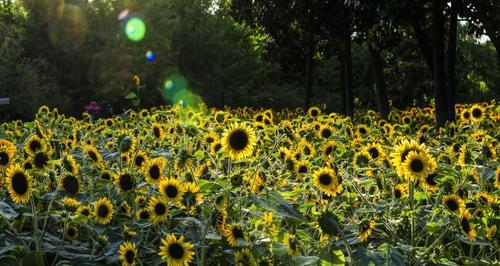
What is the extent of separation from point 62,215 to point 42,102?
36.7m

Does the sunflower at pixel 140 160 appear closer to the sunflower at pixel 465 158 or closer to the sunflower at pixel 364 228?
the sunflower at pixel 364 228

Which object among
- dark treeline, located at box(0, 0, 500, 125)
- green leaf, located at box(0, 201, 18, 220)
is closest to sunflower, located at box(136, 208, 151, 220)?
green leaf, located at box(0, 201, 18, 220)

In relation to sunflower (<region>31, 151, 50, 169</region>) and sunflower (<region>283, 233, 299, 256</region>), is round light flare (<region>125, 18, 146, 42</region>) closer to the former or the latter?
sunflower (<region>31, 151, 50, 169</region>)

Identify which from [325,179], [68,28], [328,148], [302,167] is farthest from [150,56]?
[325,179]

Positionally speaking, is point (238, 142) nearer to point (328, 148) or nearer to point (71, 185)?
point (71, 185)

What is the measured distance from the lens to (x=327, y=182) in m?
2.77

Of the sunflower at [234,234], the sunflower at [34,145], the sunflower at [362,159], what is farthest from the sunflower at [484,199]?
the sunflower at [34,145]

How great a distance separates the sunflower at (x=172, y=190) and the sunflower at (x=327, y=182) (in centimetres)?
60

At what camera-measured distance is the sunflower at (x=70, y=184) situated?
9.71ft

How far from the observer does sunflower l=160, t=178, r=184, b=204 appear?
8.45ft

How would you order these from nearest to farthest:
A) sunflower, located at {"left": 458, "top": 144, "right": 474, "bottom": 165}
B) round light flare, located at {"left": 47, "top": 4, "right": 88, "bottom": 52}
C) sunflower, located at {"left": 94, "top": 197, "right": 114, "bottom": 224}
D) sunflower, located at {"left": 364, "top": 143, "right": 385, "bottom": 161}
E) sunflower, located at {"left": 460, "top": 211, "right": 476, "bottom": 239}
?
1. sunflower, located at {"left": 460, "top": 211, "right": 476, "bottom": 239}
2. sunflower, located at {"left": 94, "top": 197, "right": 114, "bottom": 224}
3. sunflower, located at {"left": 458, "top": 144, "right": 474, "bottom": 165}
4. sunflower, located at {"left": 364, "top": 143, "right": 385, "bottom": 161}
5. round light flare, located at {"left": 47, "top": 4, "right": 88, "bottom": 52}

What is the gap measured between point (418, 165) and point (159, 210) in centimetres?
105

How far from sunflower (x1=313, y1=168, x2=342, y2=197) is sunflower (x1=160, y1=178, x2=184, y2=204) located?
0.60 metres

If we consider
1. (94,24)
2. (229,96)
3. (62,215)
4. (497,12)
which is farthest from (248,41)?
(62,215)
